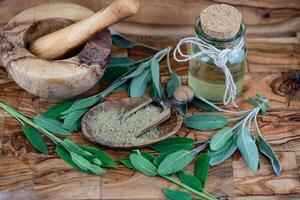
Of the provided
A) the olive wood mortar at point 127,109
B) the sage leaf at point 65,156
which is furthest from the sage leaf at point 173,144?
the sage leaf at point 65,156

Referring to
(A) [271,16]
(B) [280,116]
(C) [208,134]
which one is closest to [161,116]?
(C) [208,134]

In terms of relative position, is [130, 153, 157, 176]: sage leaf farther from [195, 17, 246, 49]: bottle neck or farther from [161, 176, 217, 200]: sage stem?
[195, 17, 246, 49]: bottle neck

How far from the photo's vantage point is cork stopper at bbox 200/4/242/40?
0.94 meters

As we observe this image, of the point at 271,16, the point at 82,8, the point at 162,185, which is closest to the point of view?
the point at 162,185

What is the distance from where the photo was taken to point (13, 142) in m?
0.99

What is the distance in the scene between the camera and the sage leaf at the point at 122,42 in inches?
43.4

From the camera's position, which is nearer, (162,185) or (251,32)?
(162,185)

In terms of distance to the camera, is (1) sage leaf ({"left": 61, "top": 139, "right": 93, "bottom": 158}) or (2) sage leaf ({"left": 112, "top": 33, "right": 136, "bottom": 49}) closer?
(1) sage leaf ({"left": 61, "top": 139, "right": 93, "bottom": 158})

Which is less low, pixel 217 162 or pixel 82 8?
pixel 82 8

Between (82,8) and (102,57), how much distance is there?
0.38 ft

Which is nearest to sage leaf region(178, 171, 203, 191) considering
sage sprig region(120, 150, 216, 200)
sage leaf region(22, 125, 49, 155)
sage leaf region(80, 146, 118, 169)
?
sage sprig region(120, 150, 216, 200)

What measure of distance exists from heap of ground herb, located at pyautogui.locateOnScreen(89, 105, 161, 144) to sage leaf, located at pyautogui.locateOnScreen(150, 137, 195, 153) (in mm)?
17

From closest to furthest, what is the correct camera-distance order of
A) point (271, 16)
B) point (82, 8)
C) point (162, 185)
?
point (162, 185) → point (82, 8) → point (271, 16)

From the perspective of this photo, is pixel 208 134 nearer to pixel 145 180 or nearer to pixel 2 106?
pixel 145 180
